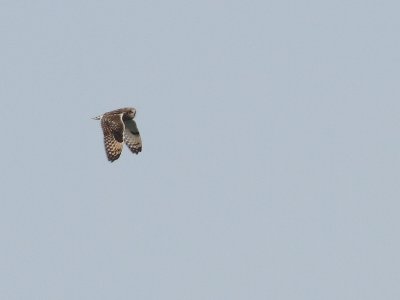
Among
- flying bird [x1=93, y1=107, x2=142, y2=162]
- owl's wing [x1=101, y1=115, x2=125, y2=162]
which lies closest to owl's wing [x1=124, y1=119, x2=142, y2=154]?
flying bird [x1=93, y1=107, x2=142, y2=162]

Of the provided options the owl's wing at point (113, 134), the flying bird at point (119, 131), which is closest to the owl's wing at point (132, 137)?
the flying bird at point (119, 131)

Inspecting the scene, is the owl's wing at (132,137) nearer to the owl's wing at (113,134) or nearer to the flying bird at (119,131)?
the flying bird at (119,131)

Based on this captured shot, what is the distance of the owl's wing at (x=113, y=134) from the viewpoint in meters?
110

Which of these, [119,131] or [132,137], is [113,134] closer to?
[119,131]

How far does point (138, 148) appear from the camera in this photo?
113m

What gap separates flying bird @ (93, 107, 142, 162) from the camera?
361 feet

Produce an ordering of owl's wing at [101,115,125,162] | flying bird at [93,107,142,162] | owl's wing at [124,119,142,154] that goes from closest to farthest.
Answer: owl's wing at [101,115,125,162] → flying bird at [93,107,142,162] → owl's wing at [124,119,142,154]

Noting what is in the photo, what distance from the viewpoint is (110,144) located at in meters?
110

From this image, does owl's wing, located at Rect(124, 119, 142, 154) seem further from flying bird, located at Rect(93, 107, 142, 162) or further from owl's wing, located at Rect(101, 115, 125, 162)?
owl's wing, located at Rect(101, 115, 125, 162)

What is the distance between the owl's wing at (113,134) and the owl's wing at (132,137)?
→ 133cm

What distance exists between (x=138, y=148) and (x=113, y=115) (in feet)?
9.65

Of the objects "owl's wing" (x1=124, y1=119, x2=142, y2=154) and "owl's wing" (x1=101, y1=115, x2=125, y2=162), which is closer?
"owl's wing" (x1=101, y1=115, x2=125, y2=162)

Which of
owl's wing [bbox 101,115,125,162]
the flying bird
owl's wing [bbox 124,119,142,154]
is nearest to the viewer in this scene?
owl's wing [bbox 101,115,125,162]

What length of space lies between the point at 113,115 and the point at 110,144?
84.7 inches
